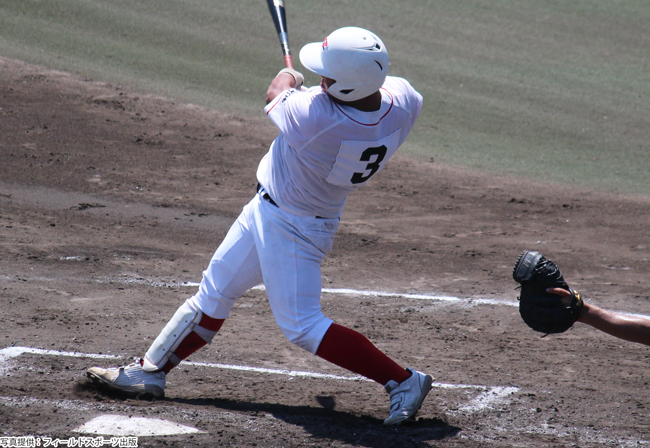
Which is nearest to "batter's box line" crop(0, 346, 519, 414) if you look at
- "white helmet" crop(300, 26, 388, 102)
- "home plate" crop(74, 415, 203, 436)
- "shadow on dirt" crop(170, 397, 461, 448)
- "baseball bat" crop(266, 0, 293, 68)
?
"shadow on dirt" crop(170, 397, 461, 448)

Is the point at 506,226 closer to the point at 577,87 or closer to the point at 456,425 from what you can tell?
the point at 456,425

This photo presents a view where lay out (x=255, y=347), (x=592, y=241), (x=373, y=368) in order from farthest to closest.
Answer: (x=592, y=241) < (x=255, y=347) < (x=373, y=368)

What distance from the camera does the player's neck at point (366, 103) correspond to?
10.0ft

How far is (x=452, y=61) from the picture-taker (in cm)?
1151

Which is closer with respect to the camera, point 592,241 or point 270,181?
point 270,181

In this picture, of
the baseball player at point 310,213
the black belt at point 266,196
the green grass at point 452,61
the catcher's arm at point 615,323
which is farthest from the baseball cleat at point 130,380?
the green grass at point 452,61

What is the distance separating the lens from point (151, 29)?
11.0m

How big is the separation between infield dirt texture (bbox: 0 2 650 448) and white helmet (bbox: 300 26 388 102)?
150 cm

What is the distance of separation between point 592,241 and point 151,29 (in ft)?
24.7

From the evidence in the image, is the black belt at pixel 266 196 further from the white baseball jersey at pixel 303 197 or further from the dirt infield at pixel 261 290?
the dirt infield at pixel 261 290

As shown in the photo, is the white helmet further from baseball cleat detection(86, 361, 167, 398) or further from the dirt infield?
baseball cleat detection(86, 361, 167, 398)

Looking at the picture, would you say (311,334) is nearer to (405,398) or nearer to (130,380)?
(405,398)

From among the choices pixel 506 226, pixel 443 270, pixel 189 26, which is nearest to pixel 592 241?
pixel 506 226

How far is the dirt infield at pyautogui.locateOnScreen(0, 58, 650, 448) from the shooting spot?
11.0 ft
